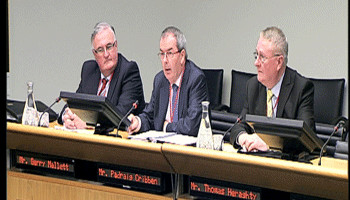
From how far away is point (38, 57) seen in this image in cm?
621

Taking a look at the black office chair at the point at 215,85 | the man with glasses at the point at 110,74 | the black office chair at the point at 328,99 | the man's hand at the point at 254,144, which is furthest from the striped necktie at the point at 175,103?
the black office chair at the point at 215,85

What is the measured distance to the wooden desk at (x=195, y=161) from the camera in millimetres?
2607

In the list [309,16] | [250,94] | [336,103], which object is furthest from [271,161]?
[309,16]

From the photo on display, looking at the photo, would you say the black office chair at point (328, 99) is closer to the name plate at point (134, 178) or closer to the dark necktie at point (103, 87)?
the dark necktie at point (103, 87)

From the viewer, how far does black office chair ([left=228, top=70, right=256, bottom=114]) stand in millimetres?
6105

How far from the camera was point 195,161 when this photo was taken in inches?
114

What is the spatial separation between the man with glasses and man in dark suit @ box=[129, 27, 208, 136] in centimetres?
23

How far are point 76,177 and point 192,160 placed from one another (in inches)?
33.0

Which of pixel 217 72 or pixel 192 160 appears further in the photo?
pixel 217 72

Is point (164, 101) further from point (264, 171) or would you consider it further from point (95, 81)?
point (264, 171)

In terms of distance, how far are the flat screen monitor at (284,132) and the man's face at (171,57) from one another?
1282 mm

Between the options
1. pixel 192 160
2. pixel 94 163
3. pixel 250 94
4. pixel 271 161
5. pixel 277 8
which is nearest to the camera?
pixel 271 161

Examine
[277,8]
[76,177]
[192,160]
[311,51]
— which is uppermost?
Result: [277,8]

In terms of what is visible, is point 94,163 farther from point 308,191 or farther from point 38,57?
point 38,57
